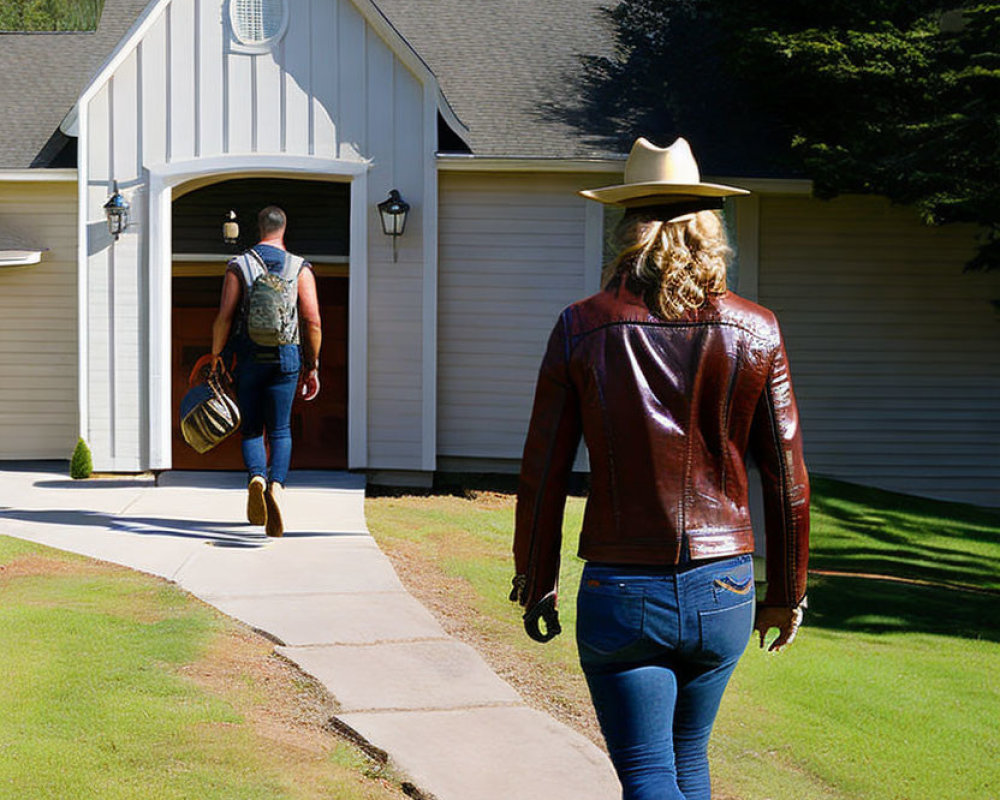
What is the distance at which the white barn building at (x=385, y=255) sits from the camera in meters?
11.5

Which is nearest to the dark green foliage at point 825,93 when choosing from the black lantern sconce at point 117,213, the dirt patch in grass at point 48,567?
the black lantern sconce at point 117,213

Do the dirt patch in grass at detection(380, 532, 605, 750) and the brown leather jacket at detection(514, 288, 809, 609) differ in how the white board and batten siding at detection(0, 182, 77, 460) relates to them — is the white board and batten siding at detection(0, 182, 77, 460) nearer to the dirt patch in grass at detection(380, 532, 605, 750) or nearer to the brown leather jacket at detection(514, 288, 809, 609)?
the dirt patch in grass at detection(380, 532, 605, 750)

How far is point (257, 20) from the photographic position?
37.8 feet

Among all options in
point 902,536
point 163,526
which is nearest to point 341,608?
point 163,526

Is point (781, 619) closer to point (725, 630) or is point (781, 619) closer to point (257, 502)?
point (725, 630)

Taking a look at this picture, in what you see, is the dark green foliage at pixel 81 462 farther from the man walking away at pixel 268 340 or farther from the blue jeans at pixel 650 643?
the blue jeans at pixel 650 643

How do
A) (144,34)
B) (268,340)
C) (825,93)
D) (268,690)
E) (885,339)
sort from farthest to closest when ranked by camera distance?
1. (885,339)
2. (825,93)
3. (144,34)
4. (268,340)
5. (268,690)

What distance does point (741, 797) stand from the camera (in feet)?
14.5

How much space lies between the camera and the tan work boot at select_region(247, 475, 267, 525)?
8000 mm

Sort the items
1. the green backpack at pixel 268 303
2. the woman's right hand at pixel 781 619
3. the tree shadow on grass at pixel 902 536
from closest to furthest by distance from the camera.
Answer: the woman's right hand at pixel 781 619
the green backpack at pixel 268 303
the tree shadow on grass at pixel 902 536

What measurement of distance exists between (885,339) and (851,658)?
7.29 metres

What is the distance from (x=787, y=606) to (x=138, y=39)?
9.88m

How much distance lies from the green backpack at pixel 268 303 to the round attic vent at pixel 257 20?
426cm

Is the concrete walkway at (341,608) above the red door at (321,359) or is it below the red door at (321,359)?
below
